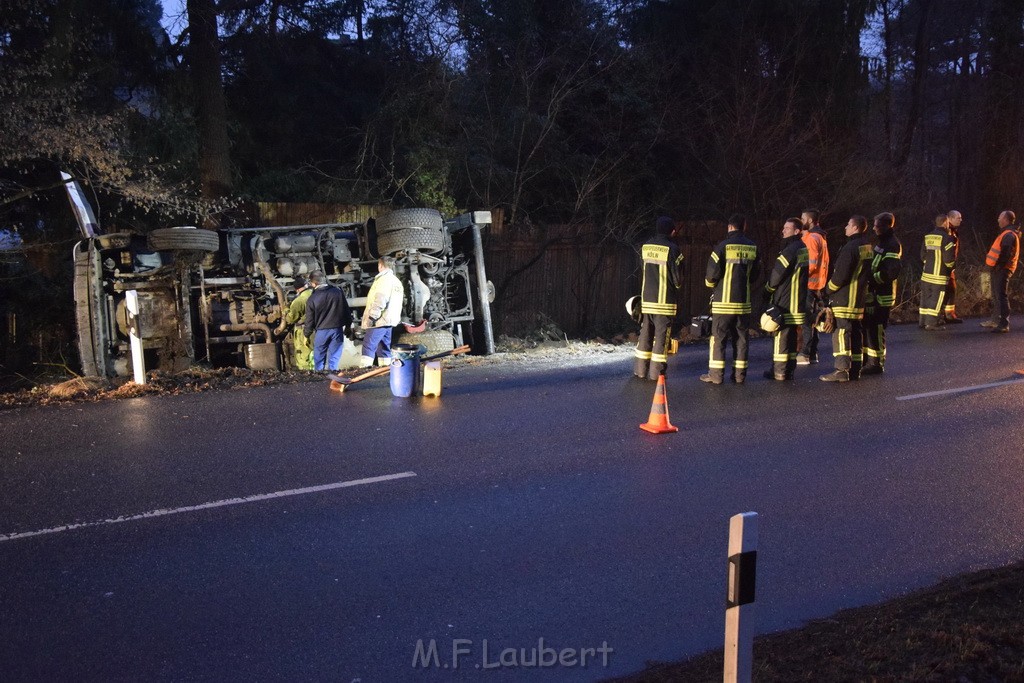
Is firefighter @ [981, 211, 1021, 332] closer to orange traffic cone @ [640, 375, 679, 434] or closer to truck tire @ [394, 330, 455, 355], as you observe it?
truck tire @ [394, 330, 455, 355]

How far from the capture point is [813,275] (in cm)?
1199

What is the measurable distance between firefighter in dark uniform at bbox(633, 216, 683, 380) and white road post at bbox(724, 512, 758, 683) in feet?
23.6

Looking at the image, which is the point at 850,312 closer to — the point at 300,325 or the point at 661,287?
the point at 661,287

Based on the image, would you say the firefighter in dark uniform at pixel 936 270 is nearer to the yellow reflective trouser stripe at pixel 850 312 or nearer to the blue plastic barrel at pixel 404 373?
the yellow reflective trouser stripe at pixel 850 312

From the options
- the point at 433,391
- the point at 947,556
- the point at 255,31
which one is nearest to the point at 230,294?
the point at 433,391

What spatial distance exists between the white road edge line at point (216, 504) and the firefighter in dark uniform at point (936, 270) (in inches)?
455

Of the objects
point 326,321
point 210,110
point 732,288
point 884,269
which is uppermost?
point 210,110

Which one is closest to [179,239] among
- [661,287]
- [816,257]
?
[661,287]

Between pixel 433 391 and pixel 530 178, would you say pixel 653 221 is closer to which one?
pixel 530 178

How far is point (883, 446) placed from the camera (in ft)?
25.3

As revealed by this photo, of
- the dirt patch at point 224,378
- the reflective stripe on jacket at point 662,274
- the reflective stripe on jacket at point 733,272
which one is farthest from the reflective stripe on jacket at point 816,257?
the dirt patch at point 224,378

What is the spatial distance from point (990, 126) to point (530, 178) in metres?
15.5

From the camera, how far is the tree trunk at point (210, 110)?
16484 mm

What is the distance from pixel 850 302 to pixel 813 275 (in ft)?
4.59
